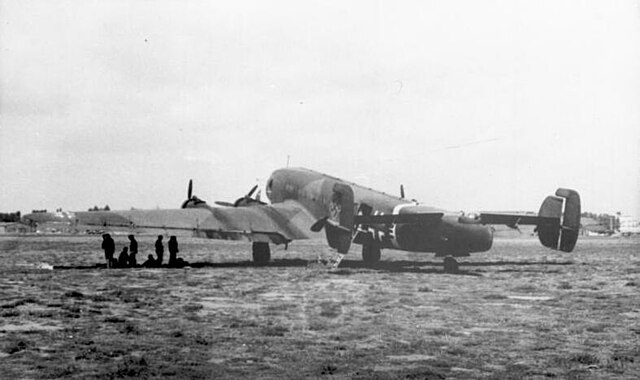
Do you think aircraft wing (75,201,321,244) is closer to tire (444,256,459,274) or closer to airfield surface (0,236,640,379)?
airfield surface (0,236,640,379)

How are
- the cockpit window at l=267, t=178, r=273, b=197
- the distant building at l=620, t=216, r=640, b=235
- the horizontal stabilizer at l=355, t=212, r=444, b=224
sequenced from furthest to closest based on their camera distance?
the distant building at l=620, t=216, r=640, b=235 < the cockpit window at l=267, t=178, r=273, b=197 < the horizontal stabilizer at l=355, t=212, r=444, b=224

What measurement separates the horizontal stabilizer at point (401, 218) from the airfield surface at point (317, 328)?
2.72 meters

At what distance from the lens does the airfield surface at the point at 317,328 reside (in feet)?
29.2

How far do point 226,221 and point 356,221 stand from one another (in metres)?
6.86

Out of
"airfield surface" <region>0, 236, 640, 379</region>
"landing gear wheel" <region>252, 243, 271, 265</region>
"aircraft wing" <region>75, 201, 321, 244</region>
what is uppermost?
"aircraft wing" <region>75, 201, 321, 244</region>

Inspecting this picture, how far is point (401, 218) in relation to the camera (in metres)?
23.4

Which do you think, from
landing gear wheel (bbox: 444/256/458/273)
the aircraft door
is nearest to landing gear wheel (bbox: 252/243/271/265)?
the aircraft door

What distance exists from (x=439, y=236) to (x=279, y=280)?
22.4 feet

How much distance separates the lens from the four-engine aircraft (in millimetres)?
24859

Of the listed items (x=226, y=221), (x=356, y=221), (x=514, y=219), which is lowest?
(x=226, y=221)

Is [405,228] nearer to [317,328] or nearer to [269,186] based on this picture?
[269,186]

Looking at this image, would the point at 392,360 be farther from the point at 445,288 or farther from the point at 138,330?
the point at 445,288

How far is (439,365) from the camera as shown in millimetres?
9078

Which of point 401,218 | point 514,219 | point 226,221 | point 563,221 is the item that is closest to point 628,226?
point 563,221
